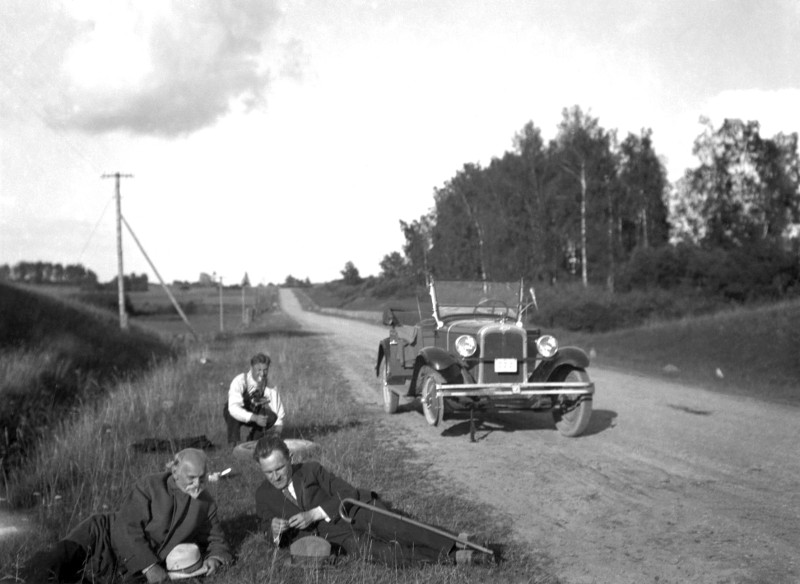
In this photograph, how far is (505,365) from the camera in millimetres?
9930

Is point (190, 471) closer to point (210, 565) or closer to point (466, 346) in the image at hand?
point (210, 565)

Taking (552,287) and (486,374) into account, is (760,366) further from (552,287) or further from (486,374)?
(552,287)

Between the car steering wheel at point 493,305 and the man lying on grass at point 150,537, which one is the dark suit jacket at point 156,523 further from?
the car steering wheel at point 493,305

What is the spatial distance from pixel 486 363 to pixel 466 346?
0.36m

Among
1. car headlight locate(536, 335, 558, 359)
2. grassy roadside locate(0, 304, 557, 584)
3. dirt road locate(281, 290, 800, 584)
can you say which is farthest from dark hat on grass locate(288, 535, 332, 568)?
car headlight locate(536, 335, 558, 359)

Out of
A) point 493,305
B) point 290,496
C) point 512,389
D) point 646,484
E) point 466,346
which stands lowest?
point 646,484

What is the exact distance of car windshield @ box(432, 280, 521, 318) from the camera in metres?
11.5

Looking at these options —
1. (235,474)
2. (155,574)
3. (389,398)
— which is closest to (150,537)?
(155,574)

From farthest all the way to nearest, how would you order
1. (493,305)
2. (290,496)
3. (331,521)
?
(493,305), (290,496), (331,521)

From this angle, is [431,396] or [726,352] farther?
[726,352]

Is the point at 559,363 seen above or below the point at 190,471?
above

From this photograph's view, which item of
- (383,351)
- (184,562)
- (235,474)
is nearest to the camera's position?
(184,562)

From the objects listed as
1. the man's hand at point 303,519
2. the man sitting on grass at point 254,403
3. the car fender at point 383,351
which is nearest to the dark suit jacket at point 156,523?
the man's hand at point 303,519

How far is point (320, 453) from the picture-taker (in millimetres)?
8305
